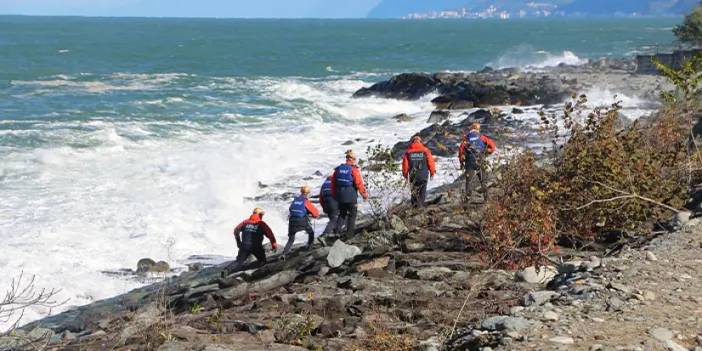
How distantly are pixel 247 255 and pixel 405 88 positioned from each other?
98.3 ft

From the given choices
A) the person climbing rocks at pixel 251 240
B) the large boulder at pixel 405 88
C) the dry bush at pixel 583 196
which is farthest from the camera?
the large boulder at pixel 405 88

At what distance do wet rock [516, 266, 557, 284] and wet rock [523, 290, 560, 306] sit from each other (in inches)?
44.8

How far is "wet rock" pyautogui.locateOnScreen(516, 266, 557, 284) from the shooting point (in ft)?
25.3

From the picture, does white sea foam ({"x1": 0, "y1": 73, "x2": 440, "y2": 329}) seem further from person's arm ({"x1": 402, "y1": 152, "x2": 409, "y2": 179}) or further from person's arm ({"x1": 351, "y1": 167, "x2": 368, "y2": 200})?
person's arm ({"x1": 402, "y1": 152, "x2": 409, "y2": 179})

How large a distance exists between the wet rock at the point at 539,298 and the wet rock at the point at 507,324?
0.55 metres

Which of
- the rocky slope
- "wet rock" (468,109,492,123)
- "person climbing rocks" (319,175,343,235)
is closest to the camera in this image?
"person climbing rocks" (319,175,343,235)

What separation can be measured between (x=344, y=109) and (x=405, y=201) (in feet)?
76.3

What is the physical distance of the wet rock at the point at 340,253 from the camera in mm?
10109

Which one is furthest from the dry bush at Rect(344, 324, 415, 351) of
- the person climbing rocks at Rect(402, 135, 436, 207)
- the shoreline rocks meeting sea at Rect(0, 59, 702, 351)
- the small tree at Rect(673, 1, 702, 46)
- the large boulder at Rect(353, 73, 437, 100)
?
the small tree at Rect(673, 1, 702, 46)

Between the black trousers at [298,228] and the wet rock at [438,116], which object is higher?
the black trousers at [298,228]

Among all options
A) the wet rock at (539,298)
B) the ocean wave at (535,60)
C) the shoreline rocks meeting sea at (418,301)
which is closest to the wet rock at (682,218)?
the shoreline rocks meeting sea at (418,301)

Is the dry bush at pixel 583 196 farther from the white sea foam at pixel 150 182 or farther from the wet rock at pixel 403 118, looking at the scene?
the wet rock at pixel 403 118

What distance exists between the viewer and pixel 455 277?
338 inches

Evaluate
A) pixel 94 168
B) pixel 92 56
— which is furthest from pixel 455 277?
pixel 92 56
